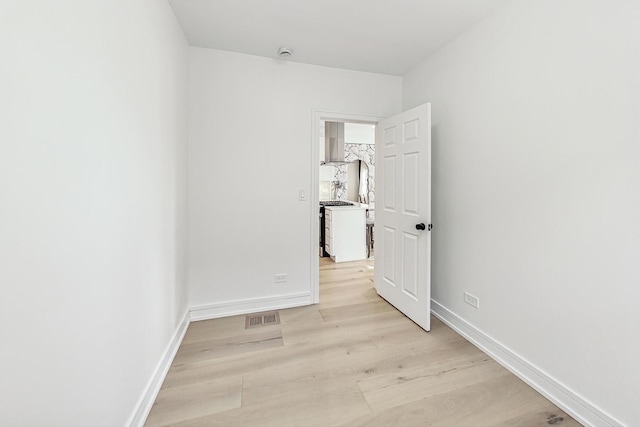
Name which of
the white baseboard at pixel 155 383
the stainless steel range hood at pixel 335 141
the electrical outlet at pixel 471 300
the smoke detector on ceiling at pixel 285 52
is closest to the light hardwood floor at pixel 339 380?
the white baseboard at pixel 155 383

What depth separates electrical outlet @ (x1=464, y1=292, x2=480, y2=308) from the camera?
7.07ft

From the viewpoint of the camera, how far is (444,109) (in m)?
2.45

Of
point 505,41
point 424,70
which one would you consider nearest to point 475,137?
point 505,41

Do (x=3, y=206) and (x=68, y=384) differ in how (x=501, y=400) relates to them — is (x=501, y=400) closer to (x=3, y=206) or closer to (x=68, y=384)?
(x=68, y=384)

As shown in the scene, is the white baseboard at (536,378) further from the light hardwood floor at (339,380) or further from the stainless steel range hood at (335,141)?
the stainless steel range hood at (335,141)

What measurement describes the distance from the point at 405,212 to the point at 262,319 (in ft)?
5.66

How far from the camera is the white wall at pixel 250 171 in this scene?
2.50 m

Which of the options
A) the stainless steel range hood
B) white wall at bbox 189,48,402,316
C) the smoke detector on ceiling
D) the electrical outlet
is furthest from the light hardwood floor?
the stainless steel range hood

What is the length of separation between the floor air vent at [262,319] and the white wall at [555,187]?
1661 mm

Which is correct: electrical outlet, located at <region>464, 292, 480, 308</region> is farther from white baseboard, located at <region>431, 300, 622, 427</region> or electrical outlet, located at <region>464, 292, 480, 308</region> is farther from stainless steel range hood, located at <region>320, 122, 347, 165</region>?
stainless steel range hood, located at <region>320, 122, 347, 165</region>

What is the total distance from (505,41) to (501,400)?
2345 millimetres

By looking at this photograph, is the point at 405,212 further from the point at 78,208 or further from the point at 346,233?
the point at 78,208

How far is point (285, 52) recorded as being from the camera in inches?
97.1

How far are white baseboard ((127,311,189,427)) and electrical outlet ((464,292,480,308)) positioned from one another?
7.69ft
